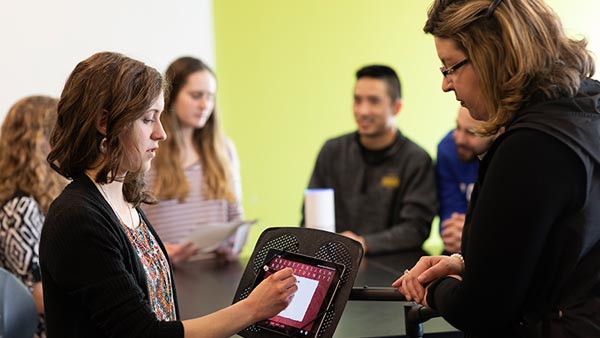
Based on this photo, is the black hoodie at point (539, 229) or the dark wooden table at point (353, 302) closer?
the black hoodie at point (539, 229)

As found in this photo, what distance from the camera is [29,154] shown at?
2598 mm

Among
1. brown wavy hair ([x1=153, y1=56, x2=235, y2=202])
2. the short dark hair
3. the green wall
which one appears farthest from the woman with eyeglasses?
the green wall

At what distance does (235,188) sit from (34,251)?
1.01 metres

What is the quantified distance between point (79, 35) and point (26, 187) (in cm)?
150

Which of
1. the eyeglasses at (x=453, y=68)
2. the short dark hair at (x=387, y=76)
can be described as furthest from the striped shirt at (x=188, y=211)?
the eyeglasses at (x=453, y=68)

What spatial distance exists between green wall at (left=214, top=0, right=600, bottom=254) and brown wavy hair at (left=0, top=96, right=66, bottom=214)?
178 centimetres

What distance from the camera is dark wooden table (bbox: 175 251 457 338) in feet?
6.15

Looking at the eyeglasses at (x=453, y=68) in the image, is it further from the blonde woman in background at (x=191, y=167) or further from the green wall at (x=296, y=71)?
the green wall at (x=296, y=71)

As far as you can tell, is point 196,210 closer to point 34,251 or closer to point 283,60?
point 34,251

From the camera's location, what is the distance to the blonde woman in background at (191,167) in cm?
316

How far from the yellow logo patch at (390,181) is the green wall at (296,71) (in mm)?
1326

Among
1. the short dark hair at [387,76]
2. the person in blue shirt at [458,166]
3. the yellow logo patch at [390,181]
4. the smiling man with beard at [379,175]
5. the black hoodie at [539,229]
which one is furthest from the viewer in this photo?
the short dark hair at [387,76]

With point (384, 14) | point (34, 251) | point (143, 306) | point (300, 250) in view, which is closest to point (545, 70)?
point (300, 250)

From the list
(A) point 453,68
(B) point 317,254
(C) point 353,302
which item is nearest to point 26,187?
(C) point 353,302
